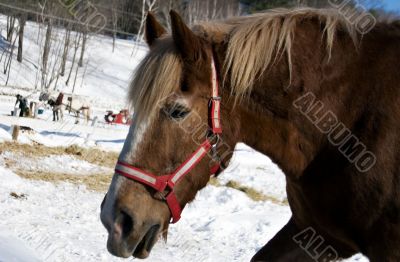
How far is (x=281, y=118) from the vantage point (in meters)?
2.49

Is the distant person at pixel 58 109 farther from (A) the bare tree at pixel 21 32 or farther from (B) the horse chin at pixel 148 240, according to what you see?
(B) the horse chin at pixel 148 240

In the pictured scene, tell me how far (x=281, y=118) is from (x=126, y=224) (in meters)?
0.97

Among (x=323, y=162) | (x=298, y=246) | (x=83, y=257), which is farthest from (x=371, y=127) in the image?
(x=83, y=257)

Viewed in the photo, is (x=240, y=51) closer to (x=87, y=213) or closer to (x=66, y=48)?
(x=87, y=213)

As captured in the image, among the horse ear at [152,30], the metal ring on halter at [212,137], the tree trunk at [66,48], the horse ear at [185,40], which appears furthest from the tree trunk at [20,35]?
the metal ring on halter at [212,137]

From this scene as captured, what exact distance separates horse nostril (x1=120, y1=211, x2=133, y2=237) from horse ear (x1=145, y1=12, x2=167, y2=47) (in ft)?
3.10

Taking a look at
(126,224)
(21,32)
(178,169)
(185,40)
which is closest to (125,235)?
(126,224)

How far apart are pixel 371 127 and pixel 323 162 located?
1.01ft

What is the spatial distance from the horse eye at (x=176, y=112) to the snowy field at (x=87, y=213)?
1.51 feet

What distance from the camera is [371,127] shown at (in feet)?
7.76

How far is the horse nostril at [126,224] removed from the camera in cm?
222

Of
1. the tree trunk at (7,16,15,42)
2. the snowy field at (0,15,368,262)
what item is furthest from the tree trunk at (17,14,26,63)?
the snowy field at (0,15,368,262)

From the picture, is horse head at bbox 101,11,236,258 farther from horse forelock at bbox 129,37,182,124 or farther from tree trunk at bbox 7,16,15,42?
tree trunk at bbox 7,16,15,42

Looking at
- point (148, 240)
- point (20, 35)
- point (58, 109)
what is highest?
point (148, 240)
